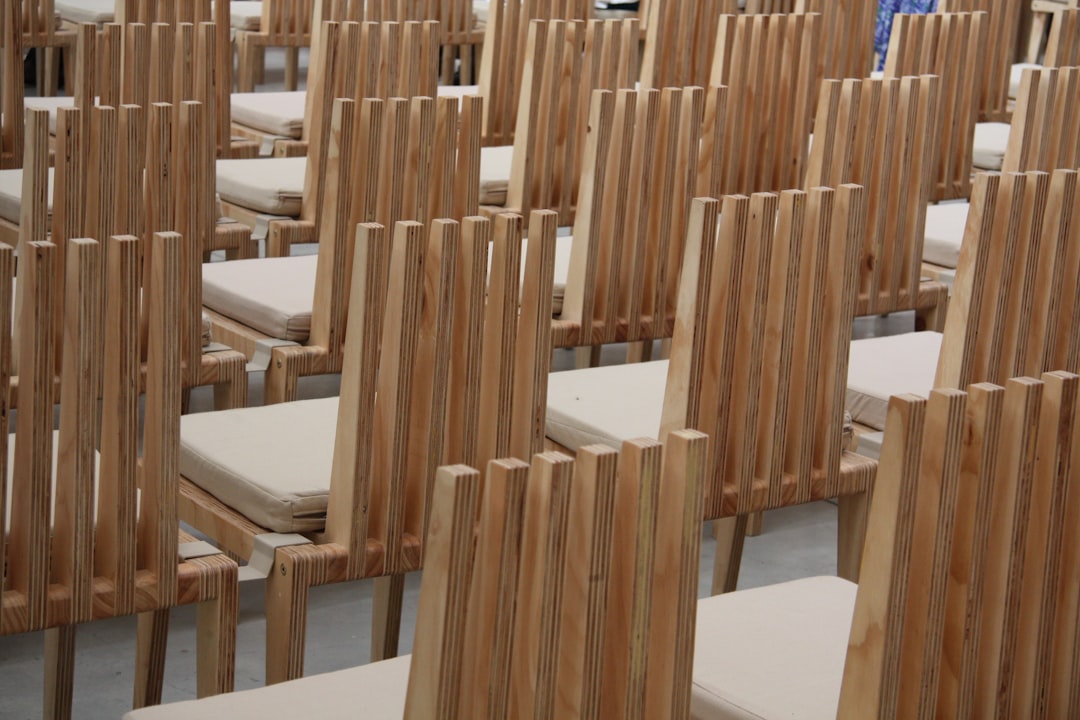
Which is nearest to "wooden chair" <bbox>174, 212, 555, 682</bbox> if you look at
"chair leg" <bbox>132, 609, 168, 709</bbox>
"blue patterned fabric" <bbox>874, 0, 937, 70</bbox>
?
"chair leg" <bbox>132, 609, 168, 709</bbox>

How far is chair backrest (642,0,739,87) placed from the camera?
408 centimetres

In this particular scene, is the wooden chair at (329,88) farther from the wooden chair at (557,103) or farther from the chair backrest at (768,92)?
the chair backrest at (768,92)

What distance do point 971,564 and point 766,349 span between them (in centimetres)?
81

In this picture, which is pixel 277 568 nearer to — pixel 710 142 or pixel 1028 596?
pixel 1028 596

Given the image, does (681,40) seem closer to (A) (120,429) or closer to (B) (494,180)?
(B) (494,180)

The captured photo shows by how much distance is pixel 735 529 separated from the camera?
2.68m

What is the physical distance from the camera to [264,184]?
3393 millimetres

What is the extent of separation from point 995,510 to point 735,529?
1.26m

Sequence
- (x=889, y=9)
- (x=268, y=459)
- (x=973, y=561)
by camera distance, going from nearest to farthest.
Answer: (x=973, y=561), (x=268, y=459), (x=889, y=9)

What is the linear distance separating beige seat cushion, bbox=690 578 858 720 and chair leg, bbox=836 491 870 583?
0.54 meters

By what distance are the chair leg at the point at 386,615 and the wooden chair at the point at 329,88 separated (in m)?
1.04

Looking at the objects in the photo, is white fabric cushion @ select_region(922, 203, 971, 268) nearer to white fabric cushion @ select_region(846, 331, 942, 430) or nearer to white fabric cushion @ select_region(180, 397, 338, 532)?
white fabric cushion @ select_region(846, 331, 942, 430)

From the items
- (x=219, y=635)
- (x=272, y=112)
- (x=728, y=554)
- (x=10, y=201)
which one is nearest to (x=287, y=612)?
(x=219, y=635)

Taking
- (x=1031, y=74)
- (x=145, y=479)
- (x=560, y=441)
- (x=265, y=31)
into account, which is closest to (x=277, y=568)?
(x=145, y=479)
